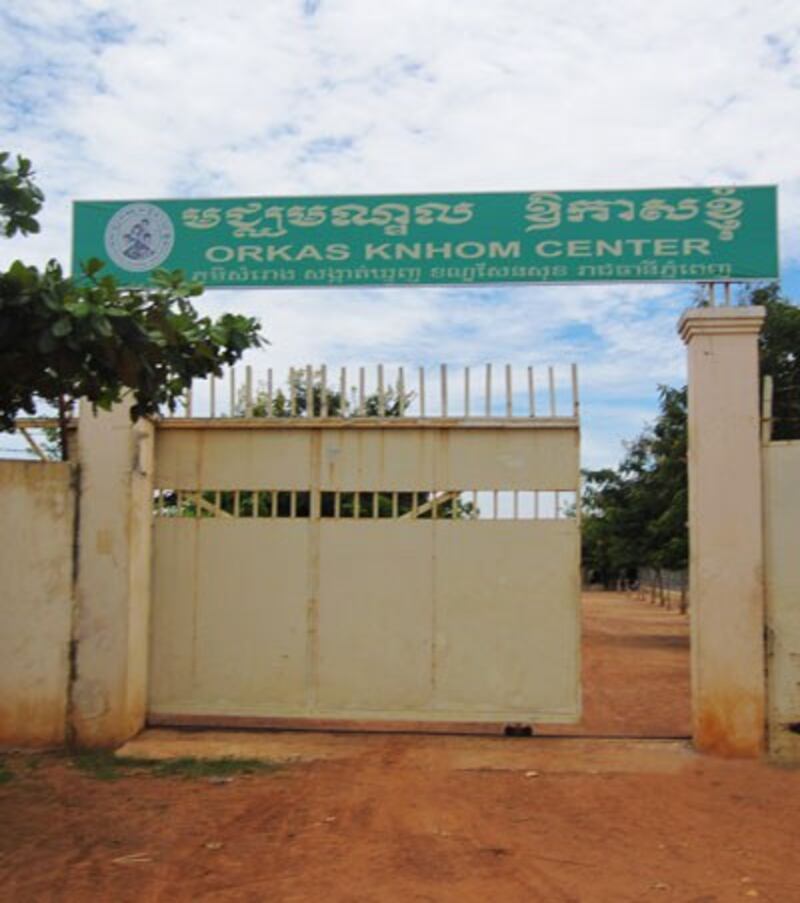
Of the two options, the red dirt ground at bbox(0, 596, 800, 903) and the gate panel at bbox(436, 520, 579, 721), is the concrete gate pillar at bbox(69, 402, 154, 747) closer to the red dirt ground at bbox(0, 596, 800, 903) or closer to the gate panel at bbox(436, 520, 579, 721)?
the red dirt ground at bbox(0, 596, 800, 903)

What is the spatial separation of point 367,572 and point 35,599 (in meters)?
2.67

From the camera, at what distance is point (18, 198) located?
520cm

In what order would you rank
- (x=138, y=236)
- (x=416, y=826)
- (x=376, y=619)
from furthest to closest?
(x=138, y=236) < (x=376, y=619) < (x=416, y=826)

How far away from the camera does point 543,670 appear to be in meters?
8.13

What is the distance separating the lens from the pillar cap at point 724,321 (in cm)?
765

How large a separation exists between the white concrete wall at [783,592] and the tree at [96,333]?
428 centimetres

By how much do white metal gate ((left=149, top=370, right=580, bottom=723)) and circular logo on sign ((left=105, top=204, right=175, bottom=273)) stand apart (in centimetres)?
141

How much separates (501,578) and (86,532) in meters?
3.38

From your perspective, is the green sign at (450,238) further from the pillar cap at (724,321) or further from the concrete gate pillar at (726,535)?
the concrete gate pillar at (726,535)

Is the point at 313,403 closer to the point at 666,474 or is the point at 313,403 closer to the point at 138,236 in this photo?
the point at 138,236

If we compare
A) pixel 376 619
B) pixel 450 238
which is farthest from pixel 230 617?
pixel 450 238

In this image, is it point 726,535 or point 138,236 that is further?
point 138,236

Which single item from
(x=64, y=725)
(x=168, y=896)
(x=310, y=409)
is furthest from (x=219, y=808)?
(x=310, y=409)

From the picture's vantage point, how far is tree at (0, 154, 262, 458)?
192 inches
